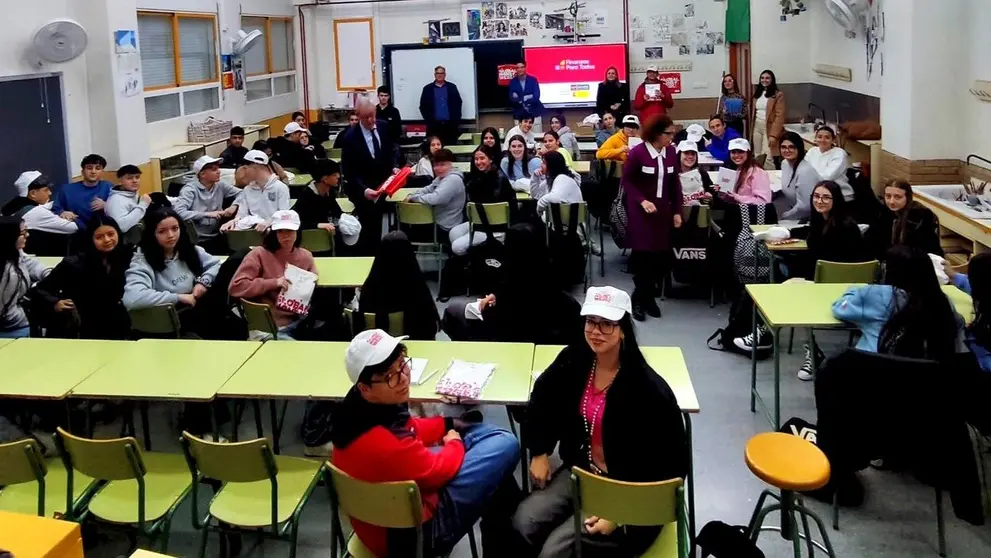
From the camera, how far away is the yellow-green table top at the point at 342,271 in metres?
4.85

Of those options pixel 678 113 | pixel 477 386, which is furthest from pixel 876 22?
pixel 477 386

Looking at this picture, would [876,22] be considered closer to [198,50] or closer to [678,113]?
[678,113]

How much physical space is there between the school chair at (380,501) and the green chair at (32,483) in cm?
106

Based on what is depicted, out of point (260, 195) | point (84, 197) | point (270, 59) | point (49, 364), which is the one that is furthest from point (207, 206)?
point (270, 59)

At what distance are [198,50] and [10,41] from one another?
3.20 metres

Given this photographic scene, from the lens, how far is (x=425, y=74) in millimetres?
12617

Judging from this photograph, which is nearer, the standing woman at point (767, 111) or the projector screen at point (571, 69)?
the standing woman at point (767, 111)

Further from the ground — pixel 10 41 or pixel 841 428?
pixel 10 41

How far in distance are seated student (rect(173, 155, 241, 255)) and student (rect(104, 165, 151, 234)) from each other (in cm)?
29

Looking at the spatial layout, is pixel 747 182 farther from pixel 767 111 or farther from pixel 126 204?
pixel 767 111

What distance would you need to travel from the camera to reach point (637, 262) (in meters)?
6.17

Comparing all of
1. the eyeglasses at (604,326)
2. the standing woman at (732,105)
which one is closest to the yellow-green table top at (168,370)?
the eyeglasses at (604,326)

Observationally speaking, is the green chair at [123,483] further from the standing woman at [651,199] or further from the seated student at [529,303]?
the standing woman at [651,199]

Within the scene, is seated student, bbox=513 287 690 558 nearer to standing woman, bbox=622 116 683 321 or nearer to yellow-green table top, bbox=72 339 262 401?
yellow-green table top, bbox=72 339 262 401
